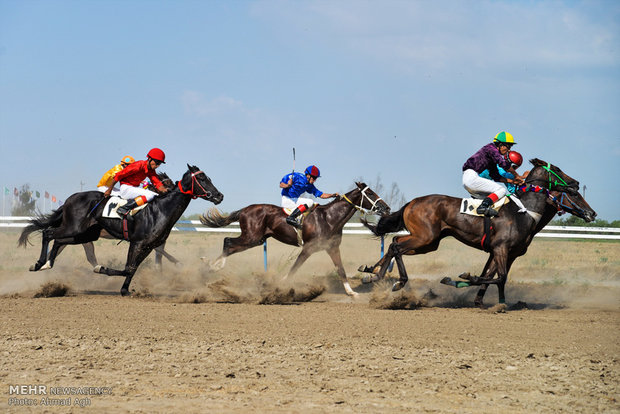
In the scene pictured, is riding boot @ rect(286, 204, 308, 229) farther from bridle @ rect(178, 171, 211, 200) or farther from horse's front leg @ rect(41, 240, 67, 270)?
horse's front leg @ rect(41, 240, 67, 270)

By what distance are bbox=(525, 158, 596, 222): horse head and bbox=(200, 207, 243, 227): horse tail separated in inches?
250

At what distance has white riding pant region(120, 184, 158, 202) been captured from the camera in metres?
11.8

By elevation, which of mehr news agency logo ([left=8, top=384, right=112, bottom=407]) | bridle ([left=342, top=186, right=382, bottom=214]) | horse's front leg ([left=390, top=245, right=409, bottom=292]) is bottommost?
mehr news agency logo ([left=8, top=384, right=112, bottom=407])

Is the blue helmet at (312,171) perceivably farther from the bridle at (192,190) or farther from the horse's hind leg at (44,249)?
the horse's hind leg at (44,249)

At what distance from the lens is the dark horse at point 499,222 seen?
1062cm

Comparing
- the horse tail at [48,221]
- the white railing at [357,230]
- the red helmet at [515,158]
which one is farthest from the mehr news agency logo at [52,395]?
the white railing at [357,230]

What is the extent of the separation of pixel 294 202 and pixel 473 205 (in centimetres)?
408

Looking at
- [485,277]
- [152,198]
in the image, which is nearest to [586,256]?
[485,277]

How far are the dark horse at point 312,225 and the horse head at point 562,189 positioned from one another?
119 inches

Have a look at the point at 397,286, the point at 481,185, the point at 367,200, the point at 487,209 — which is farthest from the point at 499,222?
the point at 367,200

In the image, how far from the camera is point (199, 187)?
38.1 ft

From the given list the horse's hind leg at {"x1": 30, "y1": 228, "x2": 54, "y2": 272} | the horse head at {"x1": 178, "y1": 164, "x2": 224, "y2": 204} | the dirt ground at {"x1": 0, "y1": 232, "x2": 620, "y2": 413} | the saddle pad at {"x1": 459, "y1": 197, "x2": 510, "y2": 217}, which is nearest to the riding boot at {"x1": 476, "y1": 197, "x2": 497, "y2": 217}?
the saddle pad at {"x1": 459, "y1": 197, "x2": 510, "y2": 217}

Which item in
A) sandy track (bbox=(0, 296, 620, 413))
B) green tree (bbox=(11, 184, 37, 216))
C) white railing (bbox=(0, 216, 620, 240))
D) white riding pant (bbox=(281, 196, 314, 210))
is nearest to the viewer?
sandy track (bbox=(0, 296, 620, 413))

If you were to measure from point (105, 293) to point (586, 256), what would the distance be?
1598 centimetres
